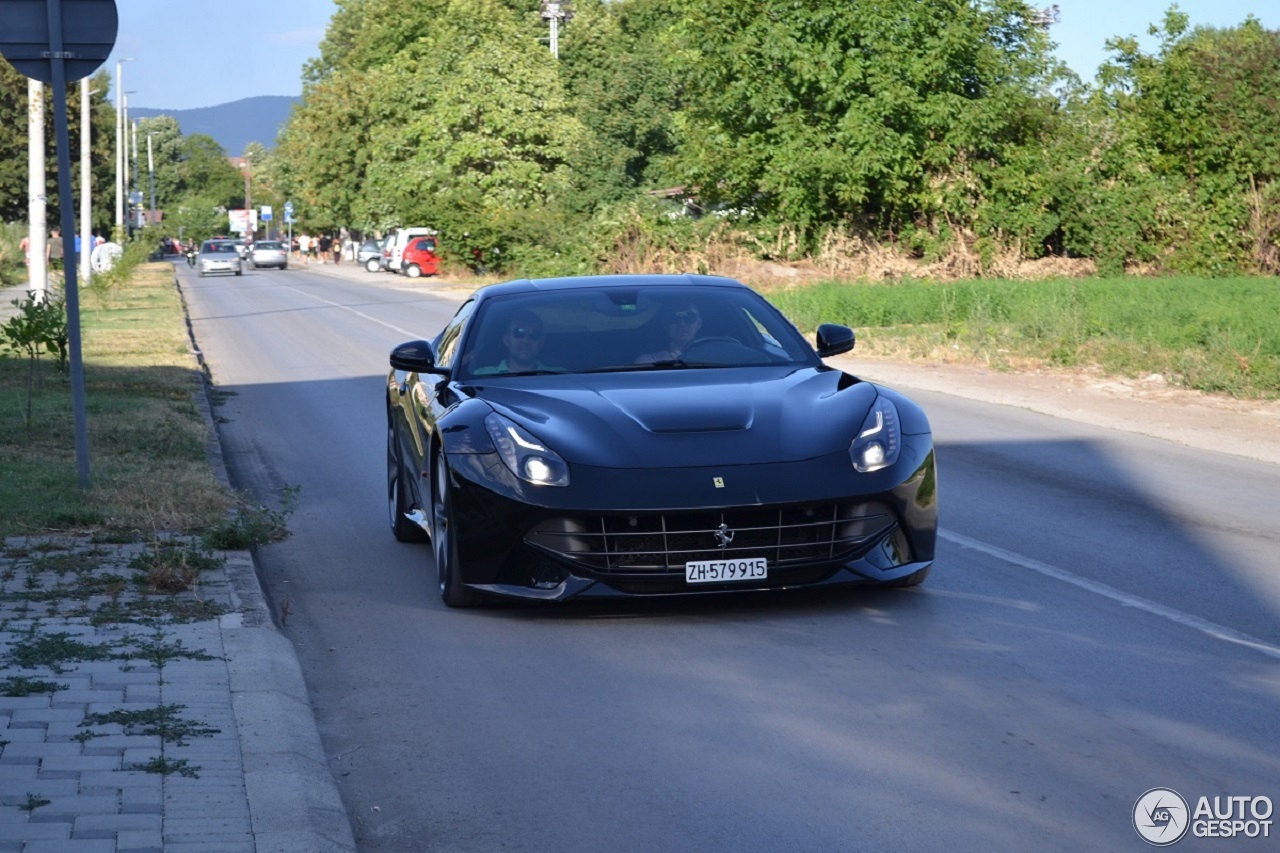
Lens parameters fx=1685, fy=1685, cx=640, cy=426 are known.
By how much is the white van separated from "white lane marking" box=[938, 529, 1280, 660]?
58.8m

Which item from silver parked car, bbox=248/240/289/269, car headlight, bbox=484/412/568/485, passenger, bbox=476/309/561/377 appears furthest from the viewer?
silver parked car, bbox=248/240/289/269

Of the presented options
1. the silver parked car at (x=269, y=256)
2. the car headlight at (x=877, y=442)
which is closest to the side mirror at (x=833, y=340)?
the car headlight at (x=877, y=442)

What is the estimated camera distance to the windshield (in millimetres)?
7945

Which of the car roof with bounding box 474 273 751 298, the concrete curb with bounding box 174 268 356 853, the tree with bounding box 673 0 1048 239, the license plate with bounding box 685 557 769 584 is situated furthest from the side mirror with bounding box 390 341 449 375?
the tree with bounding box 673 0 1048 239

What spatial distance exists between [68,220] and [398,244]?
6012 cm

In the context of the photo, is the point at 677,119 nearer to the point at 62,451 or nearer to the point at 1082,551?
the point at 62,451

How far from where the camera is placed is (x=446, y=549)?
723 cm

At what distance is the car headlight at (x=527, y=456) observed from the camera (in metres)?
6.71

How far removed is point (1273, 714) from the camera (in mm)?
5340

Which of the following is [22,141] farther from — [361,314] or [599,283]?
[599,283]

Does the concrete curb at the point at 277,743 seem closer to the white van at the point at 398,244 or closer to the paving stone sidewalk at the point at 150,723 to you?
the paving stone sidewalk at the point at 150,723

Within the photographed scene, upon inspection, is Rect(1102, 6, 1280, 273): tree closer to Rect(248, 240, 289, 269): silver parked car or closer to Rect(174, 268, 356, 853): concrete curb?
Rect(174, 268, 356, 853): concrete curb

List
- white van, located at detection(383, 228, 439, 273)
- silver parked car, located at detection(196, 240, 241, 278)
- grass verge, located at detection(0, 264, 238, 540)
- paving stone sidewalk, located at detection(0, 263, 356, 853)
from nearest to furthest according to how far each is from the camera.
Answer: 1. paving stone sidewalk, located at detection(0, 263, 356, 853)
2. grass verge, located at detection(0, 264, 238, 540)
3. white van, located at detection(383, 228, 439, 273)
4. silver parked car, located at detection(196, 240, 241, 278)

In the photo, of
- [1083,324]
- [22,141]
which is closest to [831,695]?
[1083,324]
